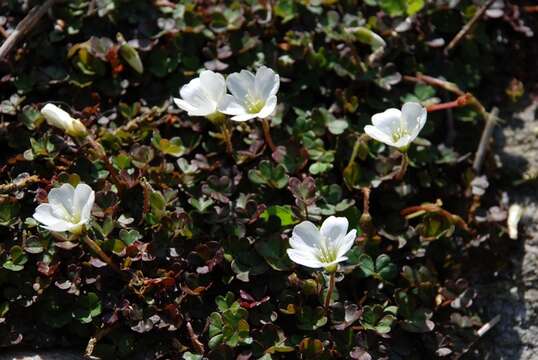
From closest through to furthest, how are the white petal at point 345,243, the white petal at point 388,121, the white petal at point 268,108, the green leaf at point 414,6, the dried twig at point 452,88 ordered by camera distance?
the white petal at point 345,243 → the white petal at point 268,108 → the white petal at point 388,121 → the dried twig at point 452,88 → the green leaf at point 414,6

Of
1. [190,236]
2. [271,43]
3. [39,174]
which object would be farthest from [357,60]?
[39,174]

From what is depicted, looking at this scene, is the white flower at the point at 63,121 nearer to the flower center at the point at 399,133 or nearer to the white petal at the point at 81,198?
the white petal at the point at 81,198

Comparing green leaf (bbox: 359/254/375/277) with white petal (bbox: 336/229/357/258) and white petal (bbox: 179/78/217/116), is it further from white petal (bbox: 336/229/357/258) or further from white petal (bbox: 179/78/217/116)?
white petal (bbox: 179/78/217/116)

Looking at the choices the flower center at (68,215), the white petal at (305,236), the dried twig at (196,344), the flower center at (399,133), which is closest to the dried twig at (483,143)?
the flower center at (399,133)

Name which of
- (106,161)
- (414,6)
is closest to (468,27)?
(414,6)

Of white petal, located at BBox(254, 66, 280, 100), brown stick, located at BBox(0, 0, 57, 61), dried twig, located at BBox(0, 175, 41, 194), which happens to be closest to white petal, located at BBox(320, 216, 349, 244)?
white petal, located at BBox(254, 66, 280, 100)

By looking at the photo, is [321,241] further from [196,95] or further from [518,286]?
[518,286]
